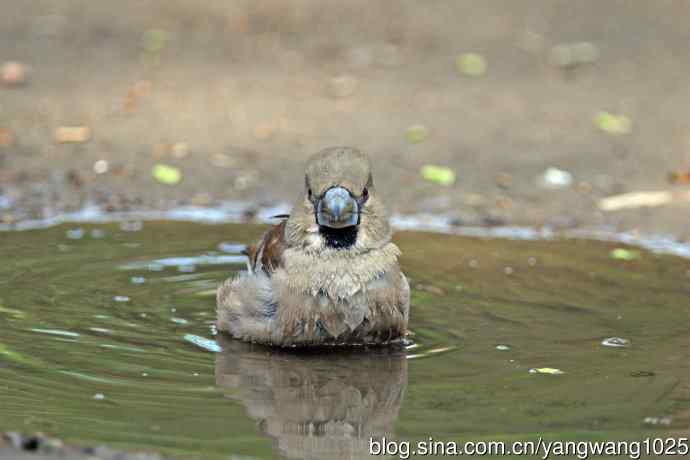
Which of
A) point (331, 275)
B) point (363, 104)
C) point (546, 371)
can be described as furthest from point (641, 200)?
point (331, 275)

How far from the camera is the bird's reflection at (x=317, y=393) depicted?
5.95 metres

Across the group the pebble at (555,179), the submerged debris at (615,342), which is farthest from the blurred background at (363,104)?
the submerged debris at (615,342)

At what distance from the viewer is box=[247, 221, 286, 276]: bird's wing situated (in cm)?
733

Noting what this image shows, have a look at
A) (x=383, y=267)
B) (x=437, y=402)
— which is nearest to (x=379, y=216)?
(x=383, y=267)

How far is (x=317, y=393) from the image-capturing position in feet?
21.8

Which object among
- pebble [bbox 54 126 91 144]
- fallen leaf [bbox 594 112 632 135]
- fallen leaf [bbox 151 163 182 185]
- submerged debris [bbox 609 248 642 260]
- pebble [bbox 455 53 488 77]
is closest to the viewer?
submerged debris [bbox 609 248 642 260]

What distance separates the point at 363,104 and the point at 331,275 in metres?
5.62

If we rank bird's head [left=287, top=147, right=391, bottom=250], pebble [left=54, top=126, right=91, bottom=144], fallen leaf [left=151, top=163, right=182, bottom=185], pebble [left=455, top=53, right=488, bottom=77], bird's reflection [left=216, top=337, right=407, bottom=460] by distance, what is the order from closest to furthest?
bird's reflection [left=216, top=337, right=407, bottom=460] → bird's head [left=287, top=147, right=391, bottom=250] → fallen leaf [left=151, top=163, right=182, bottom=185] → pebble [left=54, top=126, right=91, bottom=144] → pebble [left=455, top=53, right=488, bottom=77]

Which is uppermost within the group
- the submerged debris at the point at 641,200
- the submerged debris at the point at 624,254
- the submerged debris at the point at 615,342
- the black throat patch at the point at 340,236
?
the submerged debris at the point at 641,200

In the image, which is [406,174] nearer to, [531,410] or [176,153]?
[176,153]

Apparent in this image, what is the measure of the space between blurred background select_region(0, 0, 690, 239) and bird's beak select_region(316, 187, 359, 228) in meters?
3.45

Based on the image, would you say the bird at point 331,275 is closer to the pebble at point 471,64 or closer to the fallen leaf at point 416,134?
the fallen leaf at point 416,134

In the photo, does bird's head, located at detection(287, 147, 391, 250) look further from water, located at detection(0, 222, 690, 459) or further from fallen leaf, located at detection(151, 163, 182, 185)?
fallen leaf, located at detection(151, 163, 182, 185)

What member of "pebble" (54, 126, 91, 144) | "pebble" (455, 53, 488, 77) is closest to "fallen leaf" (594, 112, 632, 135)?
"pebble" (455, 53, 488, 77)
